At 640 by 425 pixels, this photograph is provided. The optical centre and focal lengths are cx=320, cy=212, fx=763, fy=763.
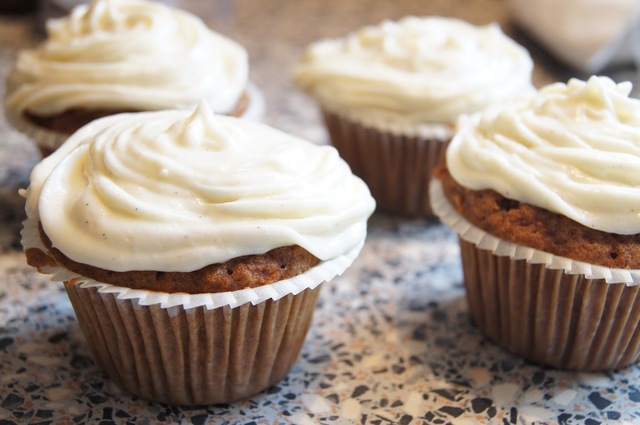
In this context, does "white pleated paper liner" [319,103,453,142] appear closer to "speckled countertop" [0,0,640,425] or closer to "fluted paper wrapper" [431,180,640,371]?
"speckled countertop" [0,0,640,425]

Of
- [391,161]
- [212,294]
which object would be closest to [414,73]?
[391,161]

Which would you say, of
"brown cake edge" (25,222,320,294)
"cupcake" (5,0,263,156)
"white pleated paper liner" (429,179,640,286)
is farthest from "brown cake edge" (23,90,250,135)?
"white pleated paper liner" (429,179,640,286)

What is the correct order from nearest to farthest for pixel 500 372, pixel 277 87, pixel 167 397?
pixel 167 397 → pixel 500 372 → pixel 277 87

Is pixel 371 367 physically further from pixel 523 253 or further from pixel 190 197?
pixel 190 197

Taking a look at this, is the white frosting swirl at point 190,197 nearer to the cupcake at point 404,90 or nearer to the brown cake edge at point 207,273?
the brown cake edge at point 207,273

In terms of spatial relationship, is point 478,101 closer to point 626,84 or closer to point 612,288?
point 626,84

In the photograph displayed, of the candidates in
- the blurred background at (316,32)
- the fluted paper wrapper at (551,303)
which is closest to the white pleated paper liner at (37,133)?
the blurred background at (316,32)

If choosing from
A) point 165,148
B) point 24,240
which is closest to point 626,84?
point 165,148
